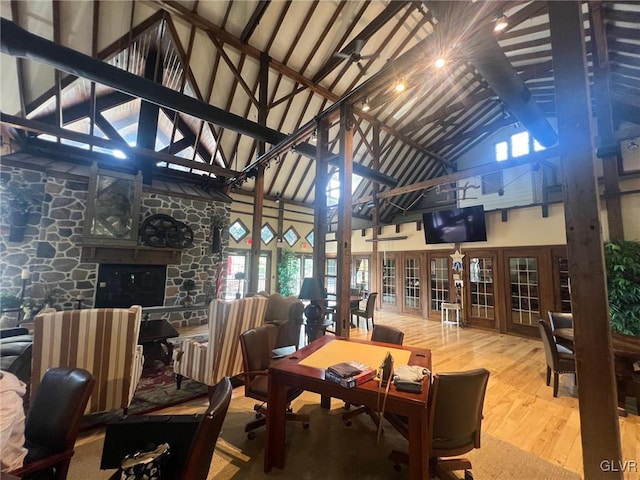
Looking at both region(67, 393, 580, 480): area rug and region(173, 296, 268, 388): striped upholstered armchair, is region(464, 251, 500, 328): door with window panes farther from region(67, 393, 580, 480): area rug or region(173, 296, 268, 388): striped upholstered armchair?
region(173, 296, 268, 388): striped upholstered armchair

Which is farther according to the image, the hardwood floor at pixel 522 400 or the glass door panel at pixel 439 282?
the glass door panel at pixel 439 282

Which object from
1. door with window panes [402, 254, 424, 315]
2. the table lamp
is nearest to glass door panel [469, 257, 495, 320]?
door with window panes [402, 254, 424, 315]

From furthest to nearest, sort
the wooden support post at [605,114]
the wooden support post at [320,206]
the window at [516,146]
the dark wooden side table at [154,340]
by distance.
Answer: the window at [516,146], the wooden support post at [605,114], the wooden support post at [320,206], the dark wooden side table at [154,340]

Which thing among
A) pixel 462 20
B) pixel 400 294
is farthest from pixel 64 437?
pixel 400 294

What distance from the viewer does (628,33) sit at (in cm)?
434

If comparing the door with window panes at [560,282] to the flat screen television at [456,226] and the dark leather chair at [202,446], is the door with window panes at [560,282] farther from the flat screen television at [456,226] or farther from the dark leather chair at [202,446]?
the dark leather chair at [202,446]

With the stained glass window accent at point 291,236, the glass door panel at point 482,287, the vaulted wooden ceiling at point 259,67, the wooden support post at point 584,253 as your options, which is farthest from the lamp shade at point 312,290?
the stained glass window accent at point 291,236

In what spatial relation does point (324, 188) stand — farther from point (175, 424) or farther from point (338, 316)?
point (175, 424)

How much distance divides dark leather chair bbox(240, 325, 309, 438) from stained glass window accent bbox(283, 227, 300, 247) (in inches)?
300

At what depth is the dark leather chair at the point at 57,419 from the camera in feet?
4.51

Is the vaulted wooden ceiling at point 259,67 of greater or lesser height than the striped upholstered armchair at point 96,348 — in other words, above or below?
above

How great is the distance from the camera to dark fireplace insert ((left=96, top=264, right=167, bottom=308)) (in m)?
5.61

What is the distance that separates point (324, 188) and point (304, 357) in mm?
2318

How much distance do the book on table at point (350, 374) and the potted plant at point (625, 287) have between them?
16.5 feet
